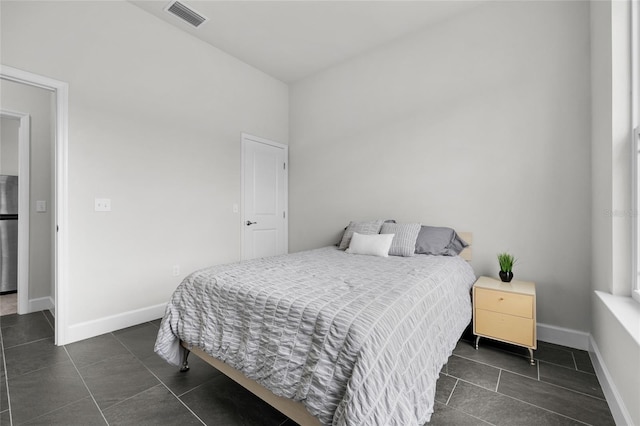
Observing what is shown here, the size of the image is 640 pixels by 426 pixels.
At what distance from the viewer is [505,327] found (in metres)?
2.06

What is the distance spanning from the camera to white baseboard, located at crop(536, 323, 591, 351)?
86.0 inches

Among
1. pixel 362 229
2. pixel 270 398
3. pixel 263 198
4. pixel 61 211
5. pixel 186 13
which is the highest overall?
pixel 186 13

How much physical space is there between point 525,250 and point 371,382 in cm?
216

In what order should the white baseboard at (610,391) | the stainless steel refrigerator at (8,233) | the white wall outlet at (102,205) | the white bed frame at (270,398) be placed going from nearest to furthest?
the white bed frame at (270,398) < the white baseboard at (610,391) < the white wall outlet at (102,205) < the stainless steel refrigerator at (8,233)

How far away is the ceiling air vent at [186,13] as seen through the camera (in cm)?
266

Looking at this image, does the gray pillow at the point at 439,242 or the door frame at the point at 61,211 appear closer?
the door frame at the point at 61,211

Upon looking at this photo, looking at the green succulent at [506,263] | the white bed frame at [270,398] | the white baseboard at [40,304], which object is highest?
the green succulent at [506,263]

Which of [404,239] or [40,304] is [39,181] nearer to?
[40,304]

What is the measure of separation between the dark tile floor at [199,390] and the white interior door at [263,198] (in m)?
1.84

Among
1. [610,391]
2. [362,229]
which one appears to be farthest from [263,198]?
[610,391]

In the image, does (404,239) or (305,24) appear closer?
(404,239)

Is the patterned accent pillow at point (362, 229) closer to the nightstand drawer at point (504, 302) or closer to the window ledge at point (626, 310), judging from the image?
the nightstand drawer at point (504, 302)

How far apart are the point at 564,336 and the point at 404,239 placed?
1.44m

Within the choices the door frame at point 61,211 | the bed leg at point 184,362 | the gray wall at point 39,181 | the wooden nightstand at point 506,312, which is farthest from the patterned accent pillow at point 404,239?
the gray wall at point 39,181
